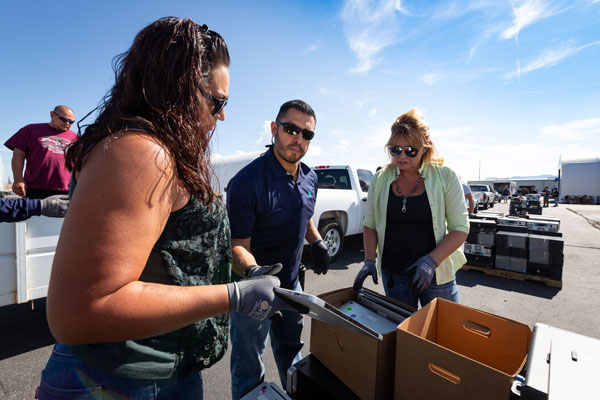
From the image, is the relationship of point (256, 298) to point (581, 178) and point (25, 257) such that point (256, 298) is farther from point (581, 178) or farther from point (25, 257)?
point (581, 178)

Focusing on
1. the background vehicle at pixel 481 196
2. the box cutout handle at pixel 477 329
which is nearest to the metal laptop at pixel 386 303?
the box cutout handle at pixel 477 329

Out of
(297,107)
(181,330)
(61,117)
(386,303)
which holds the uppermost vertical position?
(61,117)

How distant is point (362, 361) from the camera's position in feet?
3.79

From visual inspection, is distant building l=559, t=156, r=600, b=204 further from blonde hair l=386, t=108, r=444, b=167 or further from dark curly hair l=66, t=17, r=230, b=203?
dark curly hair l=66, t=17, r=230, b=203

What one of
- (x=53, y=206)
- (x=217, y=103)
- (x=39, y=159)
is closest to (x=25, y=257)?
(x=53, y=206)

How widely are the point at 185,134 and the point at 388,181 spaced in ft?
5.59

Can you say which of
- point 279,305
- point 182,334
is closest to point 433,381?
point 279,305

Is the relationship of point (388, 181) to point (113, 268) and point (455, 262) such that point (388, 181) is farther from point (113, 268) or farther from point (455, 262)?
point (113, 268)

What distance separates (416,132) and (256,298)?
64.4 inches

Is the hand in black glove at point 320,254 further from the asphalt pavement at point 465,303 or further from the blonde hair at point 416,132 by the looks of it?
the asphalt pavement at point 465,303

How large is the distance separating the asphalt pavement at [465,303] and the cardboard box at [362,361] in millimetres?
1522

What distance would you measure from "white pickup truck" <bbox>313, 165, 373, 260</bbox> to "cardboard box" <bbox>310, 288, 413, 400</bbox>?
4.08 metres

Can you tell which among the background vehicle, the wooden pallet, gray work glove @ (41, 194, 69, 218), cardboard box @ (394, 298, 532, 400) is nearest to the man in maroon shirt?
gray work glove @ (41, 194, 69, 218)

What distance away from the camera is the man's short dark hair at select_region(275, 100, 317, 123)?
2146mm
